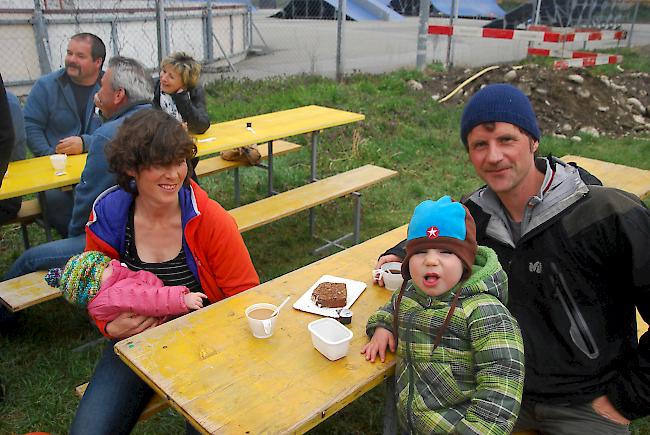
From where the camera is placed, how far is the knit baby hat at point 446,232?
1825 millimetres

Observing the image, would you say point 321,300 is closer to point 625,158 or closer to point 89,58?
point 89,58

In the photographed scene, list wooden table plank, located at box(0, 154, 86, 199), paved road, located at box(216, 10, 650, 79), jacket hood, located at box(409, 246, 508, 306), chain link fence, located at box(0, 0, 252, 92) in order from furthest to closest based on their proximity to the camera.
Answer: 1. paved road, located at box(216, 10, 650, 79)
2. chain link fence, located at box(0, 0, 252, 92)
3. wooden table plank, located at box(0, 154, 86, 199)
4. jacket hood, located at box(409, 246, 508, 306)

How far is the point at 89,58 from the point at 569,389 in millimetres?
4019

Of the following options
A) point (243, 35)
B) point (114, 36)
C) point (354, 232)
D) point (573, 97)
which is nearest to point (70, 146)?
point (354, 232)

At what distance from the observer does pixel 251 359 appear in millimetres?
1939

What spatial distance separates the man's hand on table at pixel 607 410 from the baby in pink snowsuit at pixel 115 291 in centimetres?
153

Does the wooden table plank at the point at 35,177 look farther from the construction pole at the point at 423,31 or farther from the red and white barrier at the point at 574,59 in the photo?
the red and white barrier at the point at 574,59

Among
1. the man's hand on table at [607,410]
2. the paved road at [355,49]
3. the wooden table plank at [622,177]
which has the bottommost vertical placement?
the paved road at [355,49]

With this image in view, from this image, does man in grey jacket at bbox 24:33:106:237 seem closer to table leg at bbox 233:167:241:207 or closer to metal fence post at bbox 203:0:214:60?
table leg at bbox 233:167:241:207

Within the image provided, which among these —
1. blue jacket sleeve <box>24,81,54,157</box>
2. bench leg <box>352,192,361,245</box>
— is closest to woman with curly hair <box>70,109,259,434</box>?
blue jacket sleeve <box>24,81,54,157</box>

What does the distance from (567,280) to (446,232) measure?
1.60 ft

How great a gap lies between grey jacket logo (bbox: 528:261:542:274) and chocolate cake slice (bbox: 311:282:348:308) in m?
0.71

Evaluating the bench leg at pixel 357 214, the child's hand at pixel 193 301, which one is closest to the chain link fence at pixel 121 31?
the bench leg at pixel 357 214

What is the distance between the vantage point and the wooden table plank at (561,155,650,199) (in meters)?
3.88
